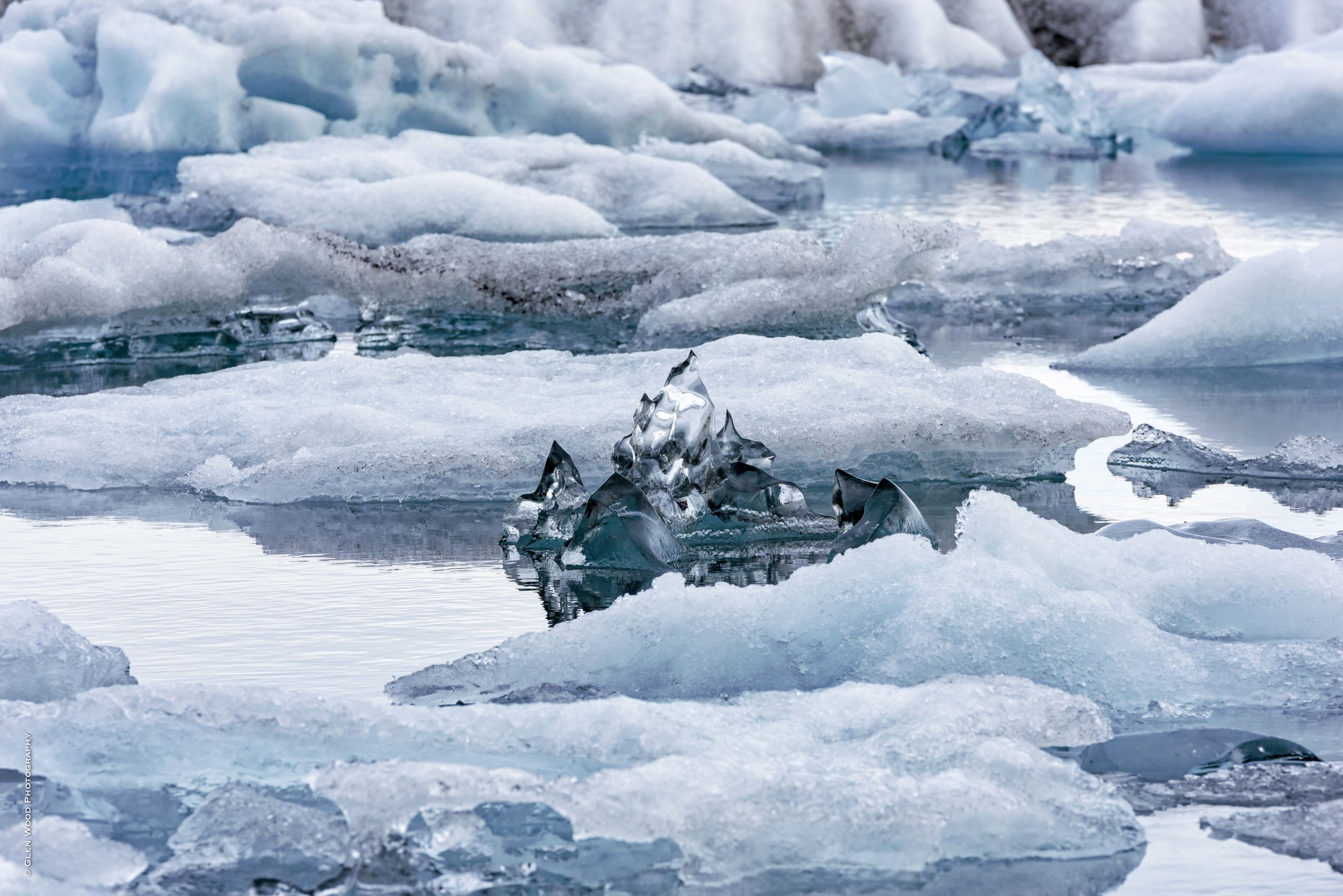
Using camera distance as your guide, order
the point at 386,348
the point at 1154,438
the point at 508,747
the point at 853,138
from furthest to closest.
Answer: the point at 853,138 → the point at 386,348 → the point at 1154,438 → the point at 508,747

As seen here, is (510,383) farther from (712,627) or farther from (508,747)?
(508,747)

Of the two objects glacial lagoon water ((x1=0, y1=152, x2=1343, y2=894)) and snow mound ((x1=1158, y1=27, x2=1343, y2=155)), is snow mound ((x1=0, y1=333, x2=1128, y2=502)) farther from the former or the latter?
snow mound ((x1=1158, y1=27, x2=1343, y2=155))

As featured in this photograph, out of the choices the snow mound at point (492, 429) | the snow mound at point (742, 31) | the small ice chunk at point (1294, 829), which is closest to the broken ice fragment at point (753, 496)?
the snow mound at point (492, 429)

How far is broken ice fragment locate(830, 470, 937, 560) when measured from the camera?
2639mm

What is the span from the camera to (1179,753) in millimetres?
1865

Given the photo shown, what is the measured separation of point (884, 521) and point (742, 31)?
17752 mm

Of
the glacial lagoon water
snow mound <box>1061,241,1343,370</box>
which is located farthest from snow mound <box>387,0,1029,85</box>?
the glacial lagoon water

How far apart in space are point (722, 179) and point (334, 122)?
2286 mm

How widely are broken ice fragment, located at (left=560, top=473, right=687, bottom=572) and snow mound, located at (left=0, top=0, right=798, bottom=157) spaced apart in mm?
7615

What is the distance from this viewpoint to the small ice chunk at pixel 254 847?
5.13ft

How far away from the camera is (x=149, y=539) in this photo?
2.90 m

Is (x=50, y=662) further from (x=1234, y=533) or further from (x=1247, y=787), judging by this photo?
(x=1234, y=533)

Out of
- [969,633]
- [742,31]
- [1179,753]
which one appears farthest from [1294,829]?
[742,31]

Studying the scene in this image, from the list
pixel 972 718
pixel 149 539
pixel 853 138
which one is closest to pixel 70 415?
pixel 149 539
